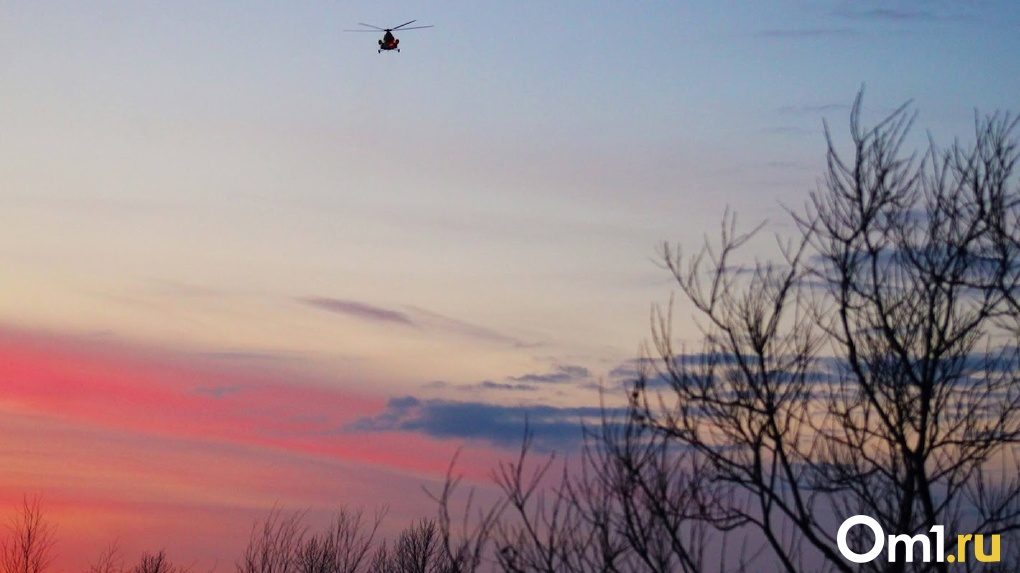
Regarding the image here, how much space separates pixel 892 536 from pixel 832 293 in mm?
2371

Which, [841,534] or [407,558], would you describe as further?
[407,558]

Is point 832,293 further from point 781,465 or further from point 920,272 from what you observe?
point 781,465

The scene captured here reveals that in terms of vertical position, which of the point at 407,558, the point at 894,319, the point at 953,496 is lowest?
the point at 407,558

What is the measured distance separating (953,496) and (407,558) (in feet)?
84.2

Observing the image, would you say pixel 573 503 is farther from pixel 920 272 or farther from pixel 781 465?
pixel 920 272

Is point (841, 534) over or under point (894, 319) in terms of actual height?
under

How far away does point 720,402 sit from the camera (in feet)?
36.7

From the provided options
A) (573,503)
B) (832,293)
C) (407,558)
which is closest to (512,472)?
(573,503)

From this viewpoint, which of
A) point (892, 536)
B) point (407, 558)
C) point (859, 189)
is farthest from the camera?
point (407, 558)

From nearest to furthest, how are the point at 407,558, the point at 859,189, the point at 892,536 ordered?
the point at 892,536 → the point at 859,189 → the point at 407,558

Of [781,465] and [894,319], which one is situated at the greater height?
[894,319]

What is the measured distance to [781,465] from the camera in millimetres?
10875

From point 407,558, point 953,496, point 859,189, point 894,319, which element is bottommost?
point 407,558

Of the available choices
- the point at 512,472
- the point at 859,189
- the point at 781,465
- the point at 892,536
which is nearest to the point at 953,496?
the point at 892,536
